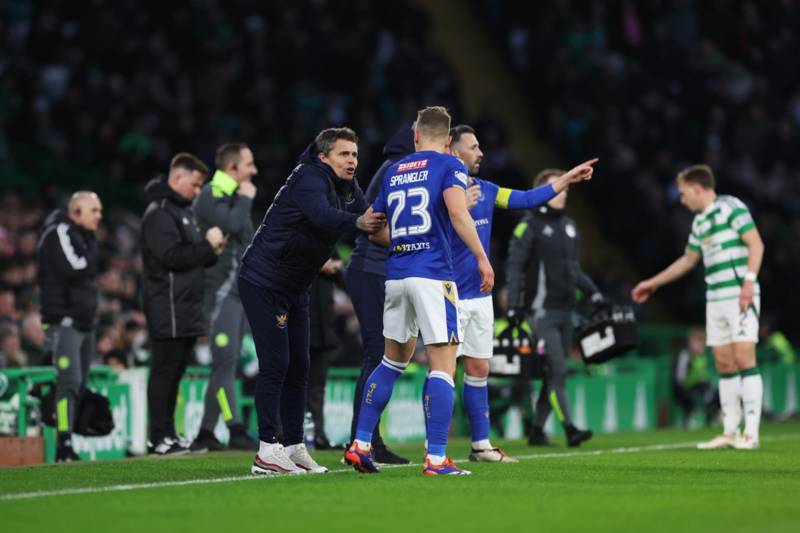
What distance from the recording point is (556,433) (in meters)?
18.5

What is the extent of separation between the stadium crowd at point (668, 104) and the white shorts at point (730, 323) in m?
11.1

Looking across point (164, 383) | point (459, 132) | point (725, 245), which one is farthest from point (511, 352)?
point (164, 383)

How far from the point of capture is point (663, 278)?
12.7m

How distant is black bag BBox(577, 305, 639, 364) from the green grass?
2618mm

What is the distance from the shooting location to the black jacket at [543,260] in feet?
44.9

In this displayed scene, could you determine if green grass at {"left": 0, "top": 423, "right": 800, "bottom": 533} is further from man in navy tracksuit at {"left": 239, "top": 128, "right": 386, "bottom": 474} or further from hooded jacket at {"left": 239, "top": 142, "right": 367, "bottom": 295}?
hooded jacket at {"left": 239, "top": 142, "right": 367, "bottom": 295}

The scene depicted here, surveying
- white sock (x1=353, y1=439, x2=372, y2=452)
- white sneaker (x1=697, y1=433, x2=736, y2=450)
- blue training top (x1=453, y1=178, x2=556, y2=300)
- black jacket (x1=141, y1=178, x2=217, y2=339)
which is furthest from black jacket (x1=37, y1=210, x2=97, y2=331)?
white sneaker (x1=697, y1=433, x2=736, y2=450)

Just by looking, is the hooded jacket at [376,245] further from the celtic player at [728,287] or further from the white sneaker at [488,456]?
the celtic player at [728,287]

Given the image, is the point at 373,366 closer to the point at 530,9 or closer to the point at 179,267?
the point at 179,267

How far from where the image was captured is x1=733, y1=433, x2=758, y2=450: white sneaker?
1276 cm

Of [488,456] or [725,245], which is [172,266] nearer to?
[488,456]

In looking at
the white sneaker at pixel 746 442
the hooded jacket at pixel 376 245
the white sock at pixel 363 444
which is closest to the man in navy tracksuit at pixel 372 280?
the hooded jacket at pixel 376 245

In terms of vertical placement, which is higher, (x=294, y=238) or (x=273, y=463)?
(x=294, y=238)

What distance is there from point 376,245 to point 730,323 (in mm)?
3814
